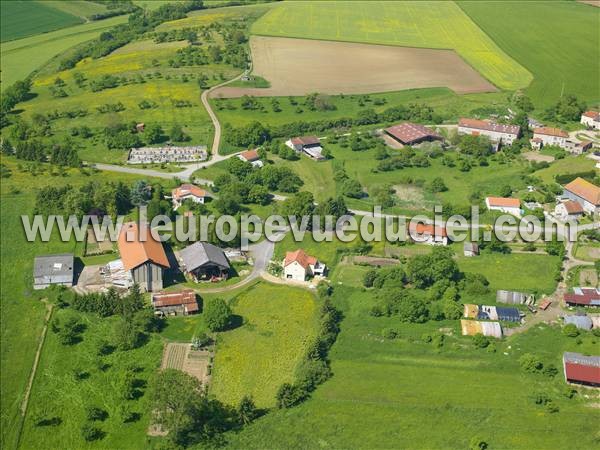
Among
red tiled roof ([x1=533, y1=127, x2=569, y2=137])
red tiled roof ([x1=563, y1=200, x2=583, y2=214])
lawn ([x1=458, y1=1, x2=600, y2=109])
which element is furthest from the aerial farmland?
red tiled roof ([x1=563, y1=200, x2=583, y2=214])

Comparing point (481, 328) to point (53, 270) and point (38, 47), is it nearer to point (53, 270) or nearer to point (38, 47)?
point (53, 270)

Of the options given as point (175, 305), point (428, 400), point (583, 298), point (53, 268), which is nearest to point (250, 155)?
point (53, 268)

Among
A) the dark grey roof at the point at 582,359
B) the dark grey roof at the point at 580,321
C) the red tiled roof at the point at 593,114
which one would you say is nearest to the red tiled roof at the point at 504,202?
the dark grey roof at the point at 580,321

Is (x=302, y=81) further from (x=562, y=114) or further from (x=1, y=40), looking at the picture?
(x=1, y=40)

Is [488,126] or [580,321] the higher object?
[488,126]

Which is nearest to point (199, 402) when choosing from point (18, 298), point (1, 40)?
point (18, 298)

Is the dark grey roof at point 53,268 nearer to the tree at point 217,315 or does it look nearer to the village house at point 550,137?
the tree at point 217,315

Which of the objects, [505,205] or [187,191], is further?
[187,191]
